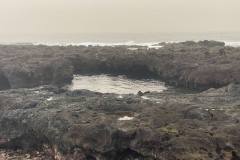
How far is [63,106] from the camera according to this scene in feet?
50.5

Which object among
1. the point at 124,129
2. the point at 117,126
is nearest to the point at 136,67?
the point at 117,126

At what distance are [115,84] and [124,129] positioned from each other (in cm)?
1866

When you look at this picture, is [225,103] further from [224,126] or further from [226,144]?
[226,144]

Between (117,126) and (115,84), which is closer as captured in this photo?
Result: (117,126)

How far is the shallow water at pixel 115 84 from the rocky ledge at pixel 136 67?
6.66 ft

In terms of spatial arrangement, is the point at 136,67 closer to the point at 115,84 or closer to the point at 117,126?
the point at 115,84

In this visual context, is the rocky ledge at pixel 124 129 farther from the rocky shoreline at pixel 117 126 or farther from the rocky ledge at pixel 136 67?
the rocky ledge at pixel 136 67

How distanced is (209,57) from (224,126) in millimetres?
24268

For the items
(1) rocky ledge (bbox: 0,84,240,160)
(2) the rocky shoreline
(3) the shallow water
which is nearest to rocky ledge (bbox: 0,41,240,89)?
(3) the shallow water

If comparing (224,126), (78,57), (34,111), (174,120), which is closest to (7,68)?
(78,57)

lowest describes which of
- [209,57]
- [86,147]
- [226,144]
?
[86,147]

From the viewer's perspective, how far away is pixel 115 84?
98.6 ft

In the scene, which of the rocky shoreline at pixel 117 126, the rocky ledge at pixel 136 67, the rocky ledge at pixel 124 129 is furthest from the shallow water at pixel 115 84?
the rocky ledge at pixel 124 129

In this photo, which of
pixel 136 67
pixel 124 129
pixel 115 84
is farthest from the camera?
pixel 136 67
